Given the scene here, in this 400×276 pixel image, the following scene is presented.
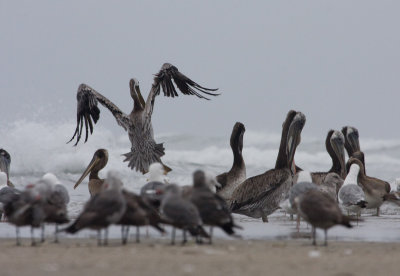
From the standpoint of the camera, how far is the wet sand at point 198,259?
6.51 metres

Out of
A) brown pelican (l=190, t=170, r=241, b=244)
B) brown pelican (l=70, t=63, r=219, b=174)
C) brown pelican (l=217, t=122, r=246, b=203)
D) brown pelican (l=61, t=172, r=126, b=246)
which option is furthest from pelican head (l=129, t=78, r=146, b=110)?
brown pelican (l=61, t=172, r=126, b=246)

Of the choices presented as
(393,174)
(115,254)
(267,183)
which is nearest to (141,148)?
(267,183)

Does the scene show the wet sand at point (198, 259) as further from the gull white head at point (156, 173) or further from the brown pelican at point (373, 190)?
the brown pelican at point (373, 190)

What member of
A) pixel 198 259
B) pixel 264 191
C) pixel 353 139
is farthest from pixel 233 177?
pixel 198 259

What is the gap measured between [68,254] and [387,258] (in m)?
2.83

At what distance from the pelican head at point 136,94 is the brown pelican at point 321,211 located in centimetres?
908

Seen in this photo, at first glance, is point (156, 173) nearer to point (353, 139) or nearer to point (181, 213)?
point (181, 213)

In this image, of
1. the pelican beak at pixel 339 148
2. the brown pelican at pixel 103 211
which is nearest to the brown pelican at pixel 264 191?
the pelican beak at pixel 339 148

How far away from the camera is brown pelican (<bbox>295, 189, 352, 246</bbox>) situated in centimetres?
851

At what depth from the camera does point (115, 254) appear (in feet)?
→ 24.7

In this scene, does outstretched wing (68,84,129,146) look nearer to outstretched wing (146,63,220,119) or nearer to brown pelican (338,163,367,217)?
outstretched wing (146,63,220,119)

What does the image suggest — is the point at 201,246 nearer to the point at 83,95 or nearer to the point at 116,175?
the point at 116,175

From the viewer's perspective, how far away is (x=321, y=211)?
8508 millimetres

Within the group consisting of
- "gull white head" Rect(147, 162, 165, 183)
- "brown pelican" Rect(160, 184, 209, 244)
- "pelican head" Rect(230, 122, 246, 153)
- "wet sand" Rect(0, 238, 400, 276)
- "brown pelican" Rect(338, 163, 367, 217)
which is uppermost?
"pelican head" Rect(230, 122, 246, 153)
